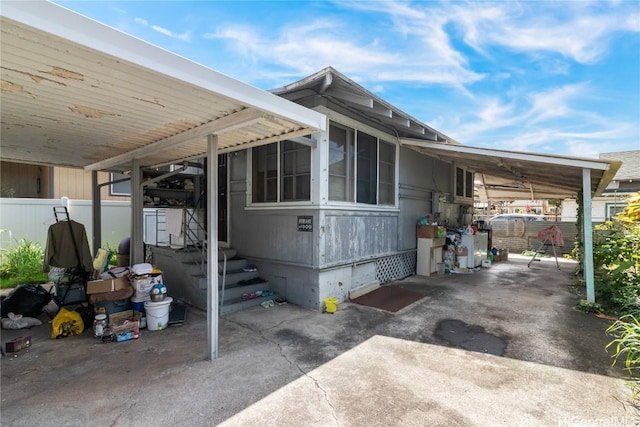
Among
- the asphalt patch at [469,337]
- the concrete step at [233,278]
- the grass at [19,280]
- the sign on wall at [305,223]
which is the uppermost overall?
the sign on wall at [305,223]

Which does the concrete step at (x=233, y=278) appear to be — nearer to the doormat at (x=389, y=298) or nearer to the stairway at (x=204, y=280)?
the stairway at (x=204, y=280)

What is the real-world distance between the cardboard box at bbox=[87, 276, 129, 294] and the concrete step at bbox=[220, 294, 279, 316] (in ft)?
4.63

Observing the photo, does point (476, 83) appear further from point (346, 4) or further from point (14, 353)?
point (14, 353)

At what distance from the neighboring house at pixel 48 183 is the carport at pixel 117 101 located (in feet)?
16.6

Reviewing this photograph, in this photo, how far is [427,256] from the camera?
743cm

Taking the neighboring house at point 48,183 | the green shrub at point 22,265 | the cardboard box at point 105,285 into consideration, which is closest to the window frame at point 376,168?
the cardboard box at point 105,285

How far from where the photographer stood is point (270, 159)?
5.70m

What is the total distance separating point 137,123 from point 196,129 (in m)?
0.64

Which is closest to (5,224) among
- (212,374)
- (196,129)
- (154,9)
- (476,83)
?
(154,9)

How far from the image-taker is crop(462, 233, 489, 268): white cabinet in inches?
325

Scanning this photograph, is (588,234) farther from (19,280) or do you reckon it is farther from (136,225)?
(19,280)

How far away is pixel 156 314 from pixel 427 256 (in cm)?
603

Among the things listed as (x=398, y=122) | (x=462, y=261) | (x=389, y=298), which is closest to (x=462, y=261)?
(x=462, y=261)

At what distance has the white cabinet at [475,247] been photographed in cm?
825
